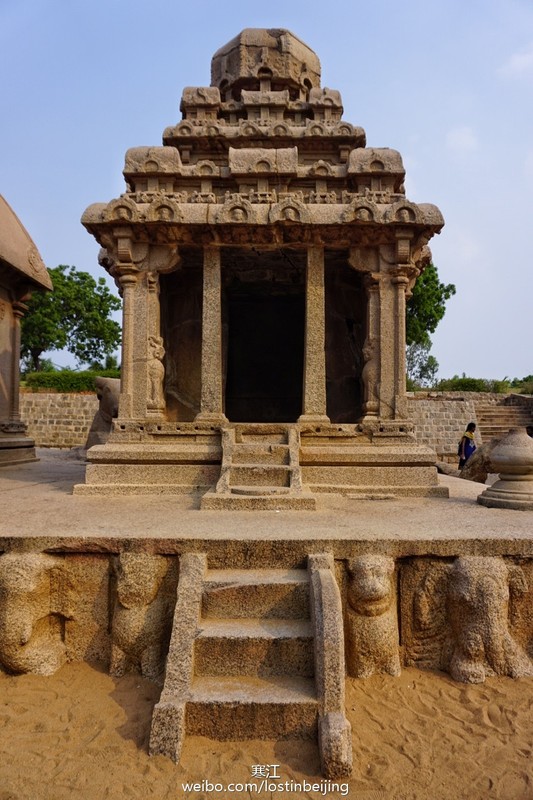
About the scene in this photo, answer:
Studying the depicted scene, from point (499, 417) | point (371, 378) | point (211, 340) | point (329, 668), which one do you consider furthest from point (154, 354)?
point (499, 417)

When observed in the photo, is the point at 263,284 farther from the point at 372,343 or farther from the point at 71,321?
the point at 71,321

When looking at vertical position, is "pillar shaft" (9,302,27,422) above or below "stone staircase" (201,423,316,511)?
above

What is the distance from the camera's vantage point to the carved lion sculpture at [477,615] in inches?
121

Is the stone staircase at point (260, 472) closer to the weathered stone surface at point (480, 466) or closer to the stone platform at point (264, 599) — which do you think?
the stone platform at point (264, 599)

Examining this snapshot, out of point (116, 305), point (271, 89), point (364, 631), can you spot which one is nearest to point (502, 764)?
point (364, 631)

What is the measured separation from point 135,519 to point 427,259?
545 centimetres

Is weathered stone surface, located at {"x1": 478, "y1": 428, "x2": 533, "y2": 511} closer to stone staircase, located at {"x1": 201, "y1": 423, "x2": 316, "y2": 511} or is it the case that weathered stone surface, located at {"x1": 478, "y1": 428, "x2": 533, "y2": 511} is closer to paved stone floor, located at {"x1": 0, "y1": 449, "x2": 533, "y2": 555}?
paved stone floor, located at {"x1": 0, "y1": 449, "x2": 533, "y2": 555}

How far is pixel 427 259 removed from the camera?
23.3ft

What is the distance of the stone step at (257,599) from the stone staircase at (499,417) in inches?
702

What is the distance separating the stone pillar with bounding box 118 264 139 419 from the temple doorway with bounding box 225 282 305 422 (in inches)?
94.2

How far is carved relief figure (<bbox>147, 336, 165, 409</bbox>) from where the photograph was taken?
19.2 ft

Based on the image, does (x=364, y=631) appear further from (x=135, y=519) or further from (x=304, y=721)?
(x=135, y=519)

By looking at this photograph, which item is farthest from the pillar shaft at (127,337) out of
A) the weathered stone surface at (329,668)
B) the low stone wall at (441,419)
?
the low stone wall at (441,419)

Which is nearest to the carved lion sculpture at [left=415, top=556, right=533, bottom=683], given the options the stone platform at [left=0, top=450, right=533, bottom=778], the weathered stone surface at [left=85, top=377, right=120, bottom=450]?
the stone platform at [left=0, top=450, right=533, bottom=778]
